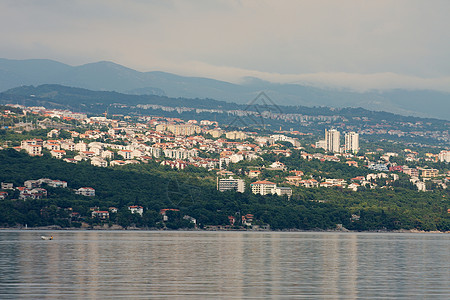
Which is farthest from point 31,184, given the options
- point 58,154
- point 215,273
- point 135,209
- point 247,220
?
point 215,273

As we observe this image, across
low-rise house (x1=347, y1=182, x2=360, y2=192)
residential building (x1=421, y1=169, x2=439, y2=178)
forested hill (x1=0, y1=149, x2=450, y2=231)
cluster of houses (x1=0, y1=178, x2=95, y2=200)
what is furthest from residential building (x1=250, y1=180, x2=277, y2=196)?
Result: residential building (x1=421, y1=169, x2=439, y2=178)

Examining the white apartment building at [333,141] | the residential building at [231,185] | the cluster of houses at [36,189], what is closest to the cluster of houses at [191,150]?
the residential building at [231,185]

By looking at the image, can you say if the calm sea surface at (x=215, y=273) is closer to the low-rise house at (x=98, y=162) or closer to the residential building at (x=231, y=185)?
the residential building at (x=231, y=185)

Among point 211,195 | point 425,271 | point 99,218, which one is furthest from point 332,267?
point 211,195

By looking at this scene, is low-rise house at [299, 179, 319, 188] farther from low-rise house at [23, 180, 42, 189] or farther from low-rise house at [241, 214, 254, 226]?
low-rise house at [23, 180, 42, 189]

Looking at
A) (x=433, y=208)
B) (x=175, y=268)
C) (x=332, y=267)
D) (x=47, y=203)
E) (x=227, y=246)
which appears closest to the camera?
(x=175, y=268)

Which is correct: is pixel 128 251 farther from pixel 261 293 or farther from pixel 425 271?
pixel 261 293

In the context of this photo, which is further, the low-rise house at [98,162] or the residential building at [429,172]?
the residential building at [429,172]
